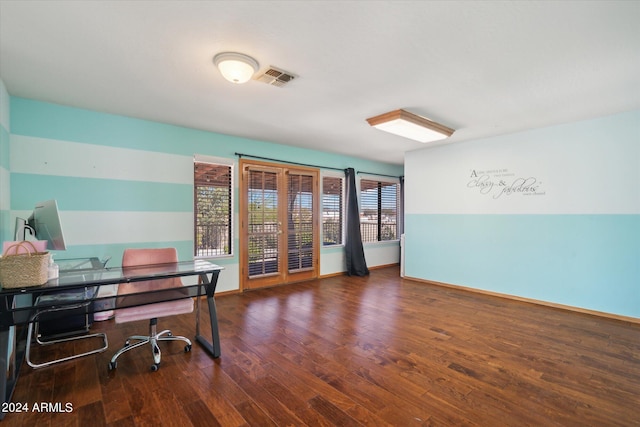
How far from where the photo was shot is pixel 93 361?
2.46 m

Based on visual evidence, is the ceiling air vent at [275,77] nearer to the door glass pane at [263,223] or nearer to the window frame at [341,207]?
the door glass pane at [263,223]

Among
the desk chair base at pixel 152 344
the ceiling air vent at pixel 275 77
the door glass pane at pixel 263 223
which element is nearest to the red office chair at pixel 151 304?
the desk chair base at pixel 152 344

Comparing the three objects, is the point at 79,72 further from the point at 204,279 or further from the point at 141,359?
the point at 141,359

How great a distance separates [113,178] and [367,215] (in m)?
4.73

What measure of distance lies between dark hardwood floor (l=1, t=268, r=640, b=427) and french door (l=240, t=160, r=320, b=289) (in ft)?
4.60

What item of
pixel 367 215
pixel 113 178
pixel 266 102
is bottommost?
pixel 367 215

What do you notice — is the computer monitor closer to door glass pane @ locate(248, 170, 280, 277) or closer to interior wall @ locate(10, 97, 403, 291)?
interior wall @ locate(10, 97, 403, 291)

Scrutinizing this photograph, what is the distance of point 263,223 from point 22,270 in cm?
329

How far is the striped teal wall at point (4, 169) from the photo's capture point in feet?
9.21

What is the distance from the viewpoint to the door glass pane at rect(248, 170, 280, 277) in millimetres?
4859

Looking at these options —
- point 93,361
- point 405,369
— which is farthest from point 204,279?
point 405,369

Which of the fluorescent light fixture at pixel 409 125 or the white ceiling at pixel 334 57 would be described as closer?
the white ceiling at pixel 334 57

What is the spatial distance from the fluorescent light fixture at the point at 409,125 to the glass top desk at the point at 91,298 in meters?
2.55

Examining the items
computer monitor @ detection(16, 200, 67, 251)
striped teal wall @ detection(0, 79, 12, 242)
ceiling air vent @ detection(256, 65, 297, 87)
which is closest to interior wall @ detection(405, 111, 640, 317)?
ceiling air vent @ detection(256, 65, 297, 87)
